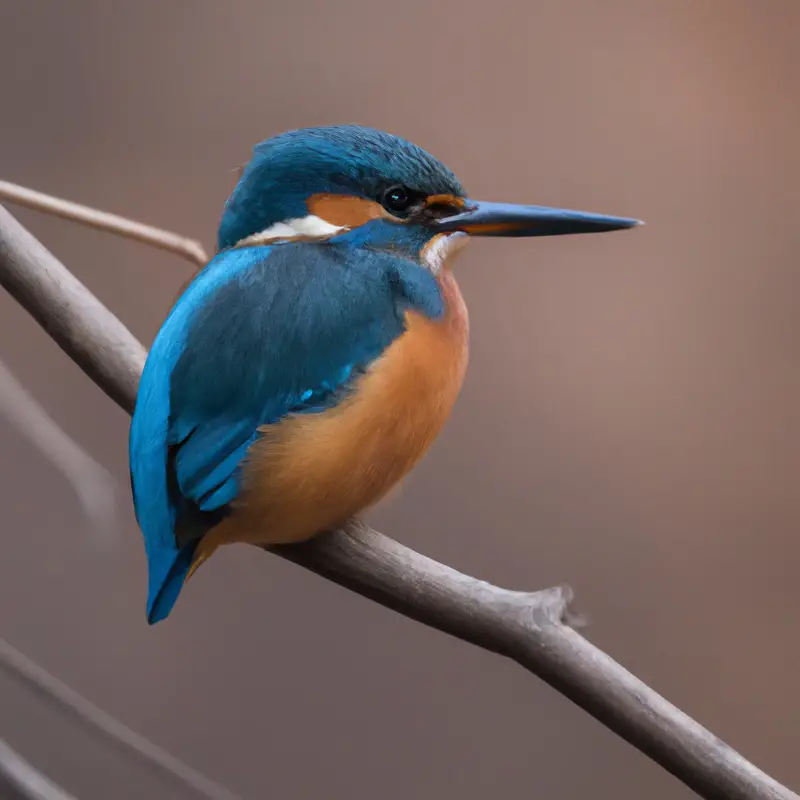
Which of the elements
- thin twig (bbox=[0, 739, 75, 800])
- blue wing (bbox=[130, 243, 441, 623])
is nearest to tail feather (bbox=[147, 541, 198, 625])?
blue wing (bbox=[130, 243, 441, 623])

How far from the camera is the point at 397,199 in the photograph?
0.64 metres

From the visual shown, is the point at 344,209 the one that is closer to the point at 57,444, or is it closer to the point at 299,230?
the point at 299,230

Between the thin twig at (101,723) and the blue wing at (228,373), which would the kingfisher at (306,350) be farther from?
A: the thin twig at (101,723)

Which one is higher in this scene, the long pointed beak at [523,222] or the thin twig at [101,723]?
the long pointed beak at [523,222]

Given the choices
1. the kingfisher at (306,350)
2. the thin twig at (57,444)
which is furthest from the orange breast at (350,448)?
the thin twig at (57,444)

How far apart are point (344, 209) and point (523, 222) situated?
0.12 m

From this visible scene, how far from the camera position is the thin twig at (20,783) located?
52 centimetres

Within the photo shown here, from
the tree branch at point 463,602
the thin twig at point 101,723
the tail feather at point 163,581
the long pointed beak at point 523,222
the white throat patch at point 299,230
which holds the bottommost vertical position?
the thin twig at point 101,723

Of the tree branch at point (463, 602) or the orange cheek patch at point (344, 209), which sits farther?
the orange cheek patch at point (344, 209)

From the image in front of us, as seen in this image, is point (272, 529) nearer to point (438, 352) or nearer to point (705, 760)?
point (438, 352)

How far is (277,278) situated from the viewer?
0.61 meters

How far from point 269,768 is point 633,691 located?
438mm

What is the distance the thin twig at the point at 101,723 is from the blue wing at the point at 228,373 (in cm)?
12

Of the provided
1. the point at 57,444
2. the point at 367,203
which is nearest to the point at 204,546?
the point at 57,444
